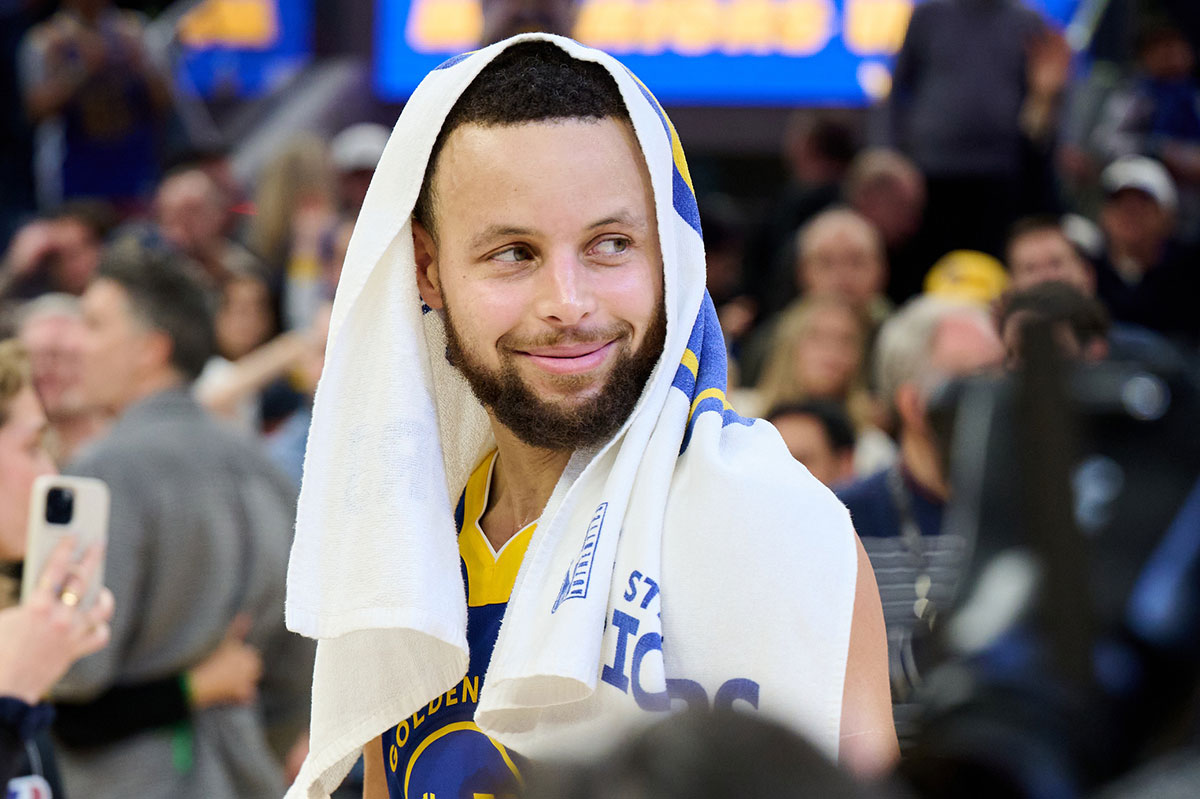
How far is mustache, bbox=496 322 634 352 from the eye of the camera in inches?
67.1

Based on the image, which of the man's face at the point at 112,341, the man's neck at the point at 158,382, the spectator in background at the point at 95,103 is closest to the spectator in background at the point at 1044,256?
the man's neck at the point at 158,382

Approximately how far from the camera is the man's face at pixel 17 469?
9.93 ft

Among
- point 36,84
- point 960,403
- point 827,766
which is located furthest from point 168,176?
point 827,766

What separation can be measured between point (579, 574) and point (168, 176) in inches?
233

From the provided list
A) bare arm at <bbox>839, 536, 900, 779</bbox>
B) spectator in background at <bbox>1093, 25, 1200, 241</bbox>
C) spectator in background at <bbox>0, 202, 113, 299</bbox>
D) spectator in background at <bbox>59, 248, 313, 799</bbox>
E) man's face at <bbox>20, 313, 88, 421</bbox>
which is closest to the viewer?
bare arm at <bbox>839, 536, 900, 779</bbox>

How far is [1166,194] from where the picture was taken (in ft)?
20.4

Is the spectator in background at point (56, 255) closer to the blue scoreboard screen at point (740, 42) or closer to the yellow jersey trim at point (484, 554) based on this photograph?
the blue scoreboard screen at point (740, 42)

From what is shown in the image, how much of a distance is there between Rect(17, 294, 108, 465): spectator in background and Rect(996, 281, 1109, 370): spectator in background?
2.85 meters

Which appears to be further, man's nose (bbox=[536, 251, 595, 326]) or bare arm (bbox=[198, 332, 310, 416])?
bare arm (bbox=[198, 332, 310, 416])

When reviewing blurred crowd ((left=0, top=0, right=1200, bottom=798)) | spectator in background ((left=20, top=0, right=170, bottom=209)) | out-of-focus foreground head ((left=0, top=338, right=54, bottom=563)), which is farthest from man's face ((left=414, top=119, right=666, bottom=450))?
spectator in background ((left=20, top=0, right=170, bottom=209))

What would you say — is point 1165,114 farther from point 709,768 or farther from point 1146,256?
point 709,768

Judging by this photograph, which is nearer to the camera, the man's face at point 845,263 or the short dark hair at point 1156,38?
the man's face at point 845,263

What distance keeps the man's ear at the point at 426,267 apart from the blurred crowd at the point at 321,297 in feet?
2.31

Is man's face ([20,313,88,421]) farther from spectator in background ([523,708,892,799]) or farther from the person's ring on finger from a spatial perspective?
spectator in background ([523,708,892,799])
